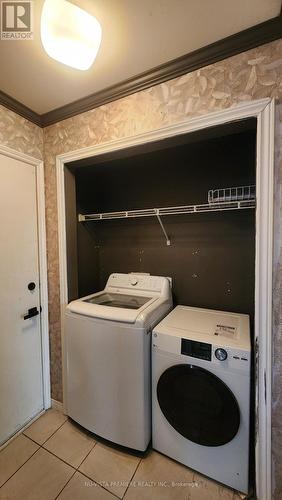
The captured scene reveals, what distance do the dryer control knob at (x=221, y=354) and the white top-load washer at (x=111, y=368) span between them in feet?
1.37

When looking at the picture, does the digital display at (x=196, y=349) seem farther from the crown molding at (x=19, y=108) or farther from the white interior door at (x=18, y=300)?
the crown molding at (x=19, y=108)

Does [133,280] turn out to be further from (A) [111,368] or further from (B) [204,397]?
(B) [204,397]

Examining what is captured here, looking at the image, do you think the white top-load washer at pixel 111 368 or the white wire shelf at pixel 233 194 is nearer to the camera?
the white top-load washer at pixel 111 368

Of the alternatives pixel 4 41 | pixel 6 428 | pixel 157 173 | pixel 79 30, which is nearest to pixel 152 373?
pixel 6 428

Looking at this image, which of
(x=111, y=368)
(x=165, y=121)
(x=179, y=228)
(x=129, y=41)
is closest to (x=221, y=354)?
(x=111, y=368)

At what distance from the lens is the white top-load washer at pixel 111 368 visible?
1.32 m

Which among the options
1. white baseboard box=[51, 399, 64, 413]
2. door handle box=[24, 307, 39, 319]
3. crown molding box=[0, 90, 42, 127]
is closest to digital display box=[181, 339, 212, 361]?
door handle box=[24, 307, 39, 319]

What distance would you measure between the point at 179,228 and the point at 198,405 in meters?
1.29

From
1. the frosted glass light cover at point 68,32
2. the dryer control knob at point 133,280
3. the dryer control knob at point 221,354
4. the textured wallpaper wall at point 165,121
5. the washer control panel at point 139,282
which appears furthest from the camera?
the dryer control knob at point 133,280

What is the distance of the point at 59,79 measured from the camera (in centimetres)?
132

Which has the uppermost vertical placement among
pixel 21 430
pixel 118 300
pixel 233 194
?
pixel 233 194

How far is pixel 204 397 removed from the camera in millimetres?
1201

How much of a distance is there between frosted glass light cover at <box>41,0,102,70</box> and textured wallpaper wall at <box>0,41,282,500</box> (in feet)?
1.64

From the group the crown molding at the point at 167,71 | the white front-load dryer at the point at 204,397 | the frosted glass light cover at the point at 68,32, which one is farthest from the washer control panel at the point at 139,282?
the frosted glass light cover at the point at 68,32
